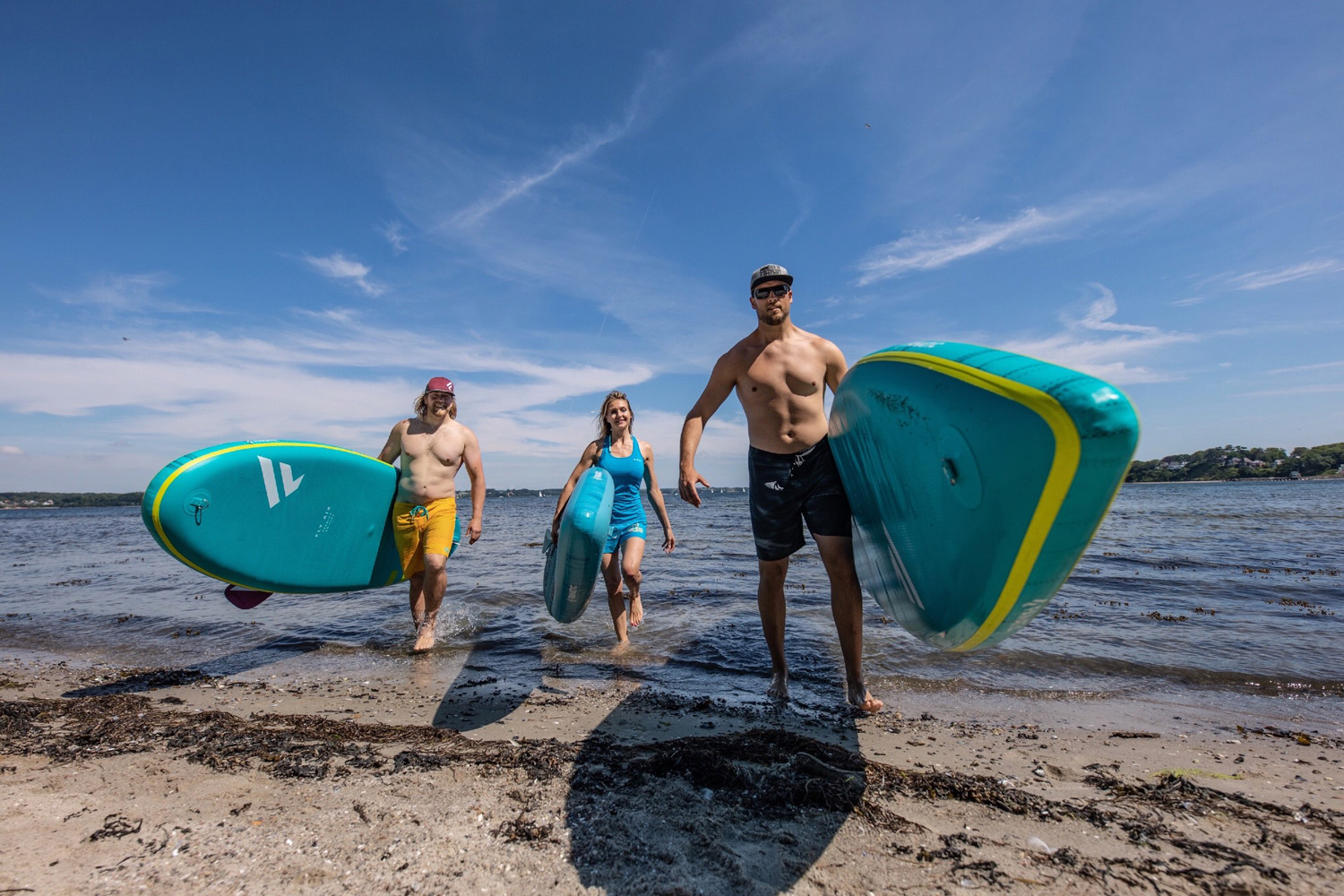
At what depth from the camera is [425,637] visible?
5027 millimetres

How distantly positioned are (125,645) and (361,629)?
74.9 inches

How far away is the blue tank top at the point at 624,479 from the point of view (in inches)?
200

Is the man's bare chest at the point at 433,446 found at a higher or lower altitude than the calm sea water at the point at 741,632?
higher

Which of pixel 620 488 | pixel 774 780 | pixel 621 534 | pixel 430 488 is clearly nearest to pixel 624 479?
pixel 620 488

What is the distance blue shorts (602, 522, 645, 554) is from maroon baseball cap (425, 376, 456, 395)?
6.03 ft

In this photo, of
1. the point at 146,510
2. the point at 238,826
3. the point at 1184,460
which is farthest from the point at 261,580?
the point at 1184,460

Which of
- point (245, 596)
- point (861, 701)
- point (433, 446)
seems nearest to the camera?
point (861, 701)

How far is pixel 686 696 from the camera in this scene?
145 inches

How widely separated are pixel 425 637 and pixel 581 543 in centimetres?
178

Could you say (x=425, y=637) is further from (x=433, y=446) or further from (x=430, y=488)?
(x=433, y=446)

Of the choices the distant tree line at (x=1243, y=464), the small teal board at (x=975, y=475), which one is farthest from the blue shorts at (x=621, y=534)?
the distant tree line at (x=1243, y=464)

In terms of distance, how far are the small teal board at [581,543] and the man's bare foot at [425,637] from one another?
118 cm

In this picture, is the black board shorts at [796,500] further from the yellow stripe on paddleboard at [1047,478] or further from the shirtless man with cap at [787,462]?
the yellow stripe on paddleboard at [1047,478]

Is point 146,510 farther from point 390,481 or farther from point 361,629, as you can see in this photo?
point 361,629
